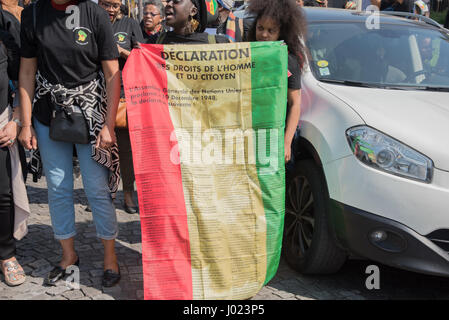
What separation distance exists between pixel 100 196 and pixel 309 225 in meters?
1.45

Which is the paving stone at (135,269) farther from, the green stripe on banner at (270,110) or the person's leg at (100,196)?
the green stripe on banner at (270,110)

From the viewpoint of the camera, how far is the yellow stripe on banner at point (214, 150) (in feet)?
9.86

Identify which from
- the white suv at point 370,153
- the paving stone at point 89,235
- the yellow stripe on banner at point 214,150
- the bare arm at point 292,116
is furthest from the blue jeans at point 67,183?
the white suv at point 370,153

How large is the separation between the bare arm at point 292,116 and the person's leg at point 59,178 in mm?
1423

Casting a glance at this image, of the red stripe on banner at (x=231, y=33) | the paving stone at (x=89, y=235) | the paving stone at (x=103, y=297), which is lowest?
the paving stone at (x=89, y=235)

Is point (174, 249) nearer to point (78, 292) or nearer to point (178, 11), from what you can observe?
point (78, 292)

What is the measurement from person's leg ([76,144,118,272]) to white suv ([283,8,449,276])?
130 cm

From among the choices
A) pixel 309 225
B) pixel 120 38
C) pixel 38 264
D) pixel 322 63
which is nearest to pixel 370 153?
pixel 309 225

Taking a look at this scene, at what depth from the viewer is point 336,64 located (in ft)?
12.5

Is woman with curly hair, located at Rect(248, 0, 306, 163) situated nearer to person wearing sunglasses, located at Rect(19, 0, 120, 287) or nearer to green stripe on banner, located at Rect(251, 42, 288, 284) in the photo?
green stripe on banner, located at Rect(251, 42, 288, 284)

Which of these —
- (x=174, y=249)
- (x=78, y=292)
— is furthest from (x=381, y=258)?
(x=78, y=292)

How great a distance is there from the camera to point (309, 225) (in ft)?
11.6

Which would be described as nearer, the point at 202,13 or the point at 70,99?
the point at 70,99

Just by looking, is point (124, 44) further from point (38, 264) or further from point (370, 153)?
point (370, 153)
